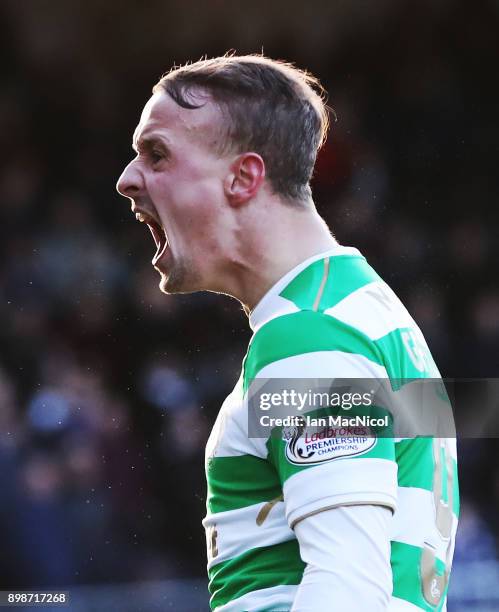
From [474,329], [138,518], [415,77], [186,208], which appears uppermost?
[415,77]

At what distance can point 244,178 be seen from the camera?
1614 mm

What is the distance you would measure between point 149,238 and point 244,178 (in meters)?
4.17

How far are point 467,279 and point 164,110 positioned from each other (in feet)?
14.7

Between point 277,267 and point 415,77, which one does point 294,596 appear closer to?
point 277,267

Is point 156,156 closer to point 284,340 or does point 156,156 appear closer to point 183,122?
point 183,122

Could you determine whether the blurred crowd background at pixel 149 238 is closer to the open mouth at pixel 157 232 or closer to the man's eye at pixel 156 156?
the open mouth at pixel 157 232

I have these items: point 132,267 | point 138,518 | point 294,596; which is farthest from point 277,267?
point 132,267

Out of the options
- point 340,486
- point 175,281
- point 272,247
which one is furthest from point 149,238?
point 340,486

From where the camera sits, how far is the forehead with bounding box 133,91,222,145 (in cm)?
163

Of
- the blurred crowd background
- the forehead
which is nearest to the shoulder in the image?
the forehead

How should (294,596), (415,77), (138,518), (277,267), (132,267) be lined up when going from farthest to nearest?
(415,77), (132,267), (138,518), (277,267), (294,596)

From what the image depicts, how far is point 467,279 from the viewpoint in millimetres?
5902

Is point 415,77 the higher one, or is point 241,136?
point 415,77

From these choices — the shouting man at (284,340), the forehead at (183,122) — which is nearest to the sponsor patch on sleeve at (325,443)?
the shouting man at (284,340)
